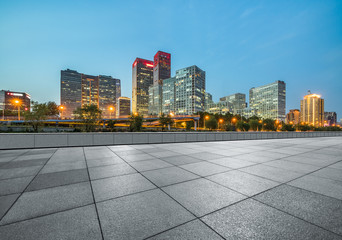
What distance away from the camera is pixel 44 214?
263 centimetres

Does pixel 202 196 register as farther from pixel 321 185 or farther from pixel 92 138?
pixel 92 138

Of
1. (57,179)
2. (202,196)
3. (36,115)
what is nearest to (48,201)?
(57,179)

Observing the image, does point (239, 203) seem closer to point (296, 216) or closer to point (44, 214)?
point (296, 216)

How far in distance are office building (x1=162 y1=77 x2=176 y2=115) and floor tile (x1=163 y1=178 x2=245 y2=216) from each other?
572ft

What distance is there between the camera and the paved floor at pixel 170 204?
2.21 meters

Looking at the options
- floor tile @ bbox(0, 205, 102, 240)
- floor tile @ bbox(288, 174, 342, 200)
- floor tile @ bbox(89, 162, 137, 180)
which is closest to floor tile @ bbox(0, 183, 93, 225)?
floor tile @ bbox(0, 205, 102, 240)

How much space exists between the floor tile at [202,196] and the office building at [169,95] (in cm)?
17420

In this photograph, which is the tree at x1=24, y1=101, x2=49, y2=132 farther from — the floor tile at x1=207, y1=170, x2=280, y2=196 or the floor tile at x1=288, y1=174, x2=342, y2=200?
the floor tile at x1=288, y1=174, x2=342, y2=200

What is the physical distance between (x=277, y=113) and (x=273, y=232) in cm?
21977

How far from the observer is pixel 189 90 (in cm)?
16200

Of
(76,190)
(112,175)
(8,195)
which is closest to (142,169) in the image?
(112,175)

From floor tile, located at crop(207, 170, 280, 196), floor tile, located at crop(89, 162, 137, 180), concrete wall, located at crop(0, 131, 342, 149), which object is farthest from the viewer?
concrete wall, located at crop(0, 131, 342, 149)

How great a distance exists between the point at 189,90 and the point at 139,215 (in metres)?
164

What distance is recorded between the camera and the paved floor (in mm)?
2209
